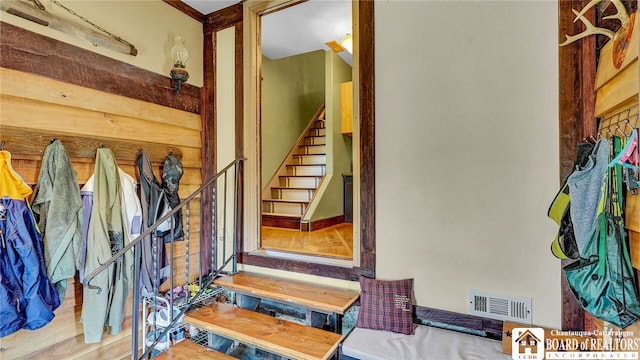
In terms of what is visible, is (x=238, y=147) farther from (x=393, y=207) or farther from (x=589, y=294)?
(x=589, y=294)

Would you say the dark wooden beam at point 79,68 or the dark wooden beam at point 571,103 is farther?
the dark wooden beam at point 79,68

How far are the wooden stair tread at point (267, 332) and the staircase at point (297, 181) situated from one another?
84.5 inches

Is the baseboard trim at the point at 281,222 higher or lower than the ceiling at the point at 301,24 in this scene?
lower

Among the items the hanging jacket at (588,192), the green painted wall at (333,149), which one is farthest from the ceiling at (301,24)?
the hanging jacket at (588,192)

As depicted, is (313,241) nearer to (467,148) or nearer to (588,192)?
(467,148)

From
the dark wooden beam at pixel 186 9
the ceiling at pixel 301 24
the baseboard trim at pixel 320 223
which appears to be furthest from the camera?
the baseboard trim at pixel 320 223

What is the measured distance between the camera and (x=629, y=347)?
1.16m

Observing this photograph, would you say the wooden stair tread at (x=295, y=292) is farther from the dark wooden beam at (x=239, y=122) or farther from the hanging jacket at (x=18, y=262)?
the hanging jacket at (x=18, y=262)

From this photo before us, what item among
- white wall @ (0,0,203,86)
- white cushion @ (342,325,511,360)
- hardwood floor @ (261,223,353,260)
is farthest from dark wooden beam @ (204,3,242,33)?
white cushion @ (342,325,511,360)

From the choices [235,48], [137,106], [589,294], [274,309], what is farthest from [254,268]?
[589,294]

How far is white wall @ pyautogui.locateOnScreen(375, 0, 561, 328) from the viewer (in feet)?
5.48

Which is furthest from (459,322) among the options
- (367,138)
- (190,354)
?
(190,354)

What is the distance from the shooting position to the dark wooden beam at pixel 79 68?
5.50ft

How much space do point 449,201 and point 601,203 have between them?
772 millimetres
